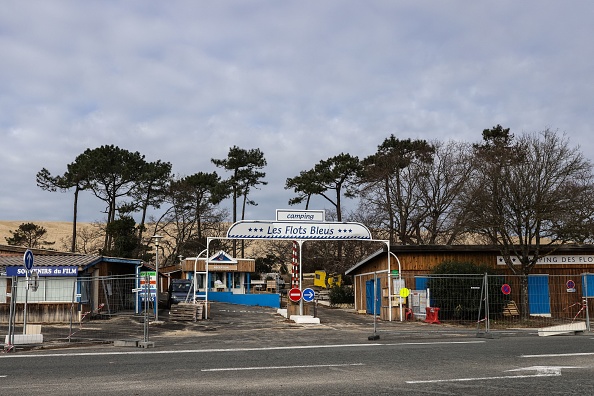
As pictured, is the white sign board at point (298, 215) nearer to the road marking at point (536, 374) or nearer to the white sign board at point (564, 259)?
the white sign board at point (564, 259)

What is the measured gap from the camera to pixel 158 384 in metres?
9.20

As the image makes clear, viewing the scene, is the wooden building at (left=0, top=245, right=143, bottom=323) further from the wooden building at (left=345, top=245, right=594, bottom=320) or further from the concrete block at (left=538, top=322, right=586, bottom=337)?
the concrete block at (left=538, top=322, right=586, bottom=337)

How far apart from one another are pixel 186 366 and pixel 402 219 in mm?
38414

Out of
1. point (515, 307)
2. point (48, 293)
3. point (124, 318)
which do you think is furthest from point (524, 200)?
point (48, 293)

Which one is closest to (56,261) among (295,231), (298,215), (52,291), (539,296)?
(52,291)

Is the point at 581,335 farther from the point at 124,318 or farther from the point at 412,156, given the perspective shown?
the point at 412,156

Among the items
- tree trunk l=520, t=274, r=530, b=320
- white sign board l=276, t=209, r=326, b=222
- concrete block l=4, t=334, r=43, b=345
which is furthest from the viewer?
white sign board l=276, t=209, r=326, b=222

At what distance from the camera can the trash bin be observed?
25.7 m

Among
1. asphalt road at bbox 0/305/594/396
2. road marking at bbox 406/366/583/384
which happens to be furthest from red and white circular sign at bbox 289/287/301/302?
road marking at bbox 406/366/583/384

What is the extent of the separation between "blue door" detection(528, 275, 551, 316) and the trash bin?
478cm

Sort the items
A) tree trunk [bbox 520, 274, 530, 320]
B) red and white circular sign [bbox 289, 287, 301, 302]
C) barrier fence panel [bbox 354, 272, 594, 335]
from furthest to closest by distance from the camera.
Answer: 1. red and white circular sign [bbox 289, 287, 301, 302]
2. tree trunk [bbox 520, 274, 530, 320]
3. barrier fence panel [bbox 354, 272, 594, 335]

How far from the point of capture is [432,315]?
26.0 m

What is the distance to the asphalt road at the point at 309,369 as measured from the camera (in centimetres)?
870

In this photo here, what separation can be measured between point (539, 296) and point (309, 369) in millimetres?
21204
